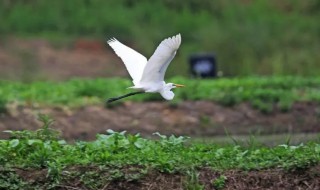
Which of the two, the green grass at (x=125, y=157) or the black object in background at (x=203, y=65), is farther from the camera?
the black object in background at (x=203, y=65)

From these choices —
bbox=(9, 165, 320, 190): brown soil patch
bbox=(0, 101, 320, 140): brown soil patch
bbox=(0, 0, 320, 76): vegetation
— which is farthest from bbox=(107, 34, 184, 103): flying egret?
bbox=(0, 0, 320, 76): vegetation

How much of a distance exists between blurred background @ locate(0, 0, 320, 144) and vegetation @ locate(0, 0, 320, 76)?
2 centimetres

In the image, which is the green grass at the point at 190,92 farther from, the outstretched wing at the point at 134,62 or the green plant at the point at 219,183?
the green plant at the point at 219,183

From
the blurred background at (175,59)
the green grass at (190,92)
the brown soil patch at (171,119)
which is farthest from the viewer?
the green grass at (190,92)

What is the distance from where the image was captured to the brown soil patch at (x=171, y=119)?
14.9 m

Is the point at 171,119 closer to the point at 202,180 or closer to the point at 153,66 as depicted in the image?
the point at 153,66

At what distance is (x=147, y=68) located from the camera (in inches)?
363

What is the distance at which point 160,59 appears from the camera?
895cm

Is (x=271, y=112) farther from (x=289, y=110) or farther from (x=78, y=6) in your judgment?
(x=78, y=6)

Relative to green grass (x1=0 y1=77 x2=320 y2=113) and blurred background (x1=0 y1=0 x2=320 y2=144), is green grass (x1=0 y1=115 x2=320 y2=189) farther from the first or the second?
green grass (x1=0 y1=77 x2=320 y2=113)

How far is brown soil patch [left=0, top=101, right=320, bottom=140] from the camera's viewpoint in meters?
14.9

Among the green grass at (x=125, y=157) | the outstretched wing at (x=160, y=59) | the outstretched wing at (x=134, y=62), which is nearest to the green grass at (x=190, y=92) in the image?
the outstretched wing at (x=134, y=62)

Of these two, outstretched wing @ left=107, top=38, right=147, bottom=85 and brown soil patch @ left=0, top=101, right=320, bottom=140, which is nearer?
outstretched wing @ left=107, top=38, right=147, bottom=85

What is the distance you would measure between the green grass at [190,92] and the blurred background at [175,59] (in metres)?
0.02
